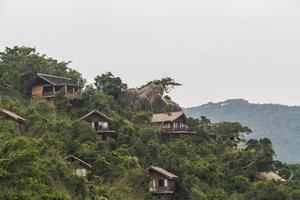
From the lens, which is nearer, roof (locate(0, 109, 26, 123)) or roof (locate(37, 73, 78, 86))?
roof (locate(0, 109, 26, 123))

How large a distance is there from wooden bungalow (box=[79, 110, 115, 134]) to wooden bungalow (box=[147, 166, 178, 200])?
5152 mm

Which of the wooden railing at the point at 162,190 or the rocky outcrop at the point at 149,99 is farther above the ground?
the rocky outcrop at the point at 149,99

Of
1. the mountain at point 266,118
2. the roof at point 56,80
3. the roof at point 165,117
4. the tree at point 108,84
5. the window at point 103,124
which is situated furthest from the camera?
the mountain at point 266,118

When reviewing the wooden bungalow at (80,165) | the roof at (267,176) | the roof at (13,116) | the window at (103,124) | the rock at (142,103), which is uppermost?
Result: the rock at (142,103)

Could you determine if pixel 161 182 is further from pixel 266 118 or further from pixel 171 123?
pixel 266 118

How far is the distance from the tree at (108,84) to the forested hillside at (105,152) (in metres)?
0.07

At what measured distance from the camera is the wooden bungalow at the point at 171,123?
39.5 metres

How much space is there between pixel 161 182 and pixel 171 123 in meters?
9.29

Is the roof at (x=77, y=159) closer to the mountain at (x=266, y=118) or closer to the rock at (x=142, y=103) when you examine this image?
the rock at (x=142, y=103)

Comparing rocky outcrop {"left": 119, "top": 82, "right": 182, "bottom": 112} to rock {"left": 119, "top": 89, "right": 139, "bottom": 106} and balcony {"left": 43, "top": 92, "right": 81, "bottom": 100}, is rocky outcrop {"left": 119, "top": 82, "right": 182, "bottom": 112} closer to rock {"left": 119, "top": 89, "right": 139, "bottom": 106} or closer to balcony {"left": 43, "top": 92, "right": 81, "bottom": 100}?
rock {"left": 119, "top": 89, "right": 139, "bottom": 106}

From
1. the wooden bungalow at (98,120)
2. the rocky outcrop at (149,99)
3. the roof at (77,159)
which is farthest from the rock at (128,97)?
the roof at (77,159)

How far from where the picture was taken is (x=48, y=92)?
3875cm

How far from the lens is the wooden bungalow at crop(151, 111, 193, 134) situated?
39469 millimetres

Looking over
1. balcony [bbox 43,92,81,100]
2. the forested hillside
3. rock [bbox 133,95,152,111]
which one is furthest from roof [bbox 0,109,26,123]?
rock [bbox 133,95,152,111]
